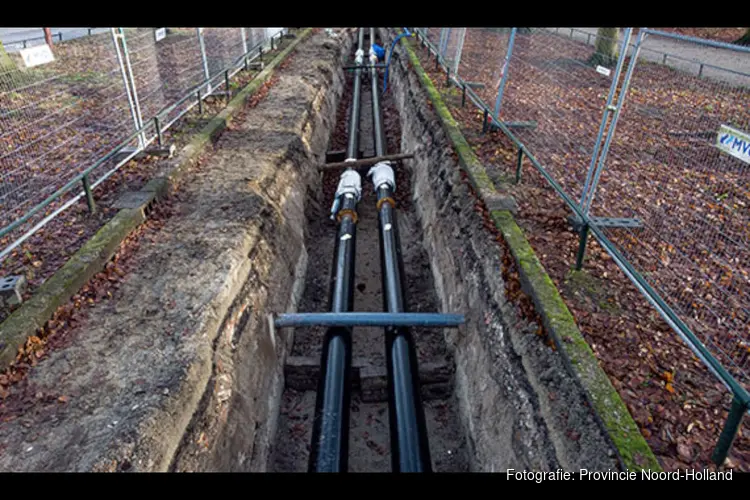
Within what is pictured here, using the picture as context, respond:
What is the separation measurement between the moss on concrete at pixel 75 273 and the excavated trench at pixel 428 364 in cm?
152

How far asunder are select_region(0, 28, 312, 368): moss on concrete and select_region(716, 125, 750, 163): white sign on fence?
561cm

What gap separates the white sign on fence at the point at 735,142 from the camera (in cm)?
328

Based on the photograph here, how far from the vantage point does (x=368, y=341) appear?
670 cm

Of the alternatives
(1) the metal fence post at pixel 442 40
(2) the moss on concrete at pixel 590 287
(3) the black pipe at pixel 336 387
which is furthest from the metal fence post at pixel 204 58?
(2) the moss on concrete at pixel 590 287

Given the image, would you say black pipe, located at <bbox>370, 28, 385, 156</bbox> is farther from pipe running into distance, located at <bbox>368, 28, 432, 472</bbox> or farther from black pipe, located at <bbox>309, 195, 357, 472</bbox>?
black pipe, located at <bbox>309, 195, 357, 472</bbox>

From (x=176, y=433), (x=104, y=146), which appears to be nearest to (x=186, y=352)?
(x=176, y=433)

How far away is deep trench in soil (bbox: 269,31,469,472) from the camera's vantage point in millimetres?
5324

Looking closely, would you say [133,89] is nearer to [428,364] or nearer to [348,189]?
[348,189]

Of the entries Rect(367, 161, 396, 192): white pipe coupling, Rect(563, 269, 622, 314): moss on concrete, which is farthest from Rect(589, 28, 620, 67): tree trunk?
Rect(367, 161, 396, 192): white pipe coupling

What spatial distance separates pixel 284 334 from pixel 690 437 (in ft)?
14.5

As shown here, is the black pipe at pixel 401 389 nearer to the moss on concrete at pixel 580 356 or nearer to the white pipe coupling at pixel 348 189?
the moss on concrete at pixel 580 356

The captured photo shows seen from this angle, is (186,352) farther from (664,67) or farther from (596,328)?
(664,67)

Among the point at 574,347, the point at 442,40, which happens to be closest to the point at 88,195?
the point at 574,347

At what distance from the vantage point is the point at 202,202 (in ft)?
22.0
